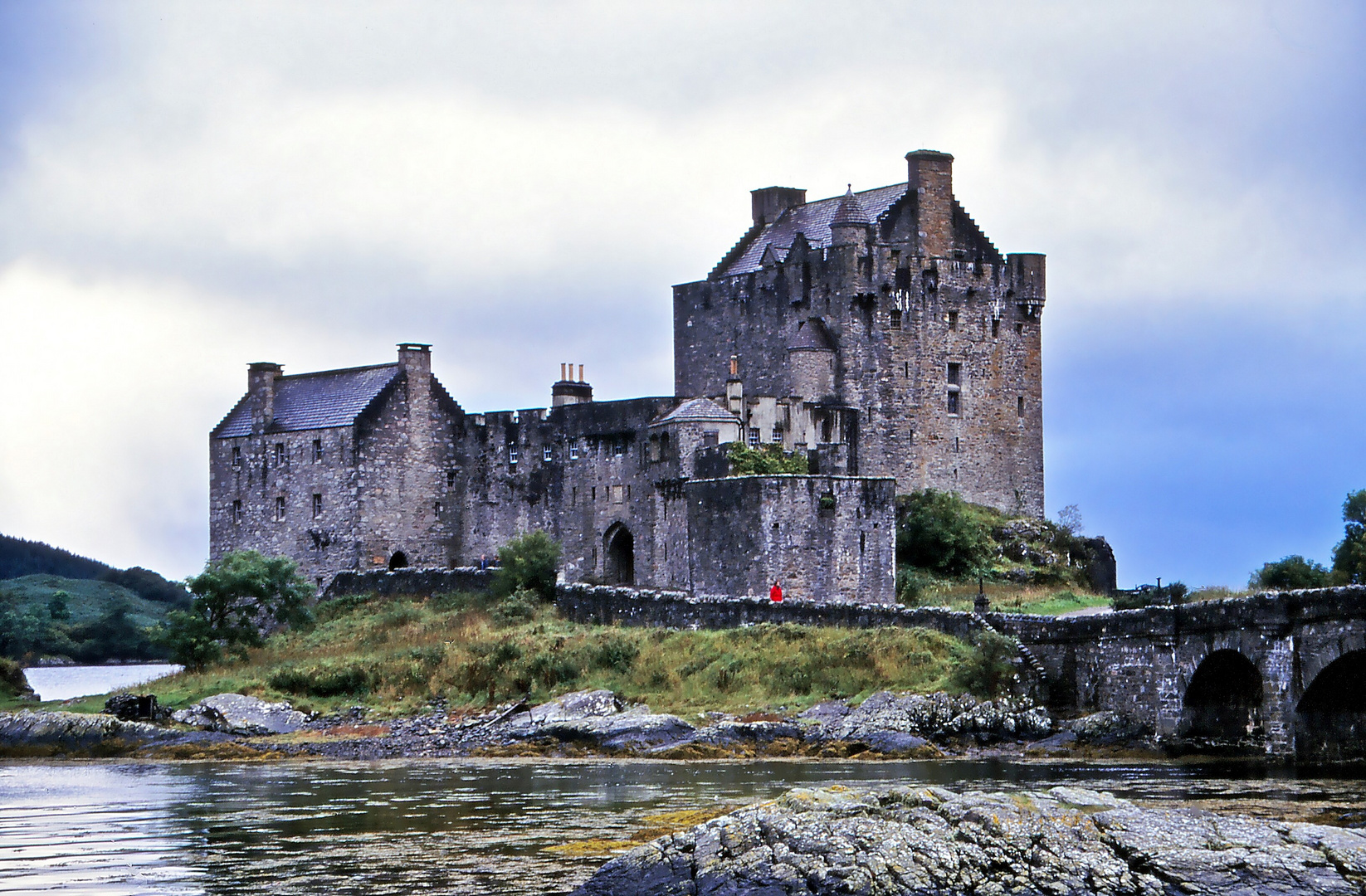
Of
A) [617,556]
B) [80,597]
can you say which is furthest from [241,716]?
[80,597]

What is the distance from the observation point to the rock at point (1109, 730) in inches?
1523

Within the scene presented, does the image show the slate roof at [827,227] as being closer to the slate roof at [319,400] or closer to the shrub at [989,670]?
the slate roof at [319,400]

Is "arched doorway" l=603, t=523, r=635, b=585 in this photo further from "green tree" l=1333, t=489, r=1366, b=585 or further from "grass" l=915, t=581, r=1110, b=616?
"green tree" l=1333, t=489, r=1366, b=585

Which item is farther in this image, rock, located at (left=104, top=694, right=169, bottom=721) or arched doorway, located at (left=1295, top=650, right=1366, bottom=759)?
rock, located at (left=104, top=694, right=169, bottom=721)

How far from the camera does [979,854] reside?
21531 mm

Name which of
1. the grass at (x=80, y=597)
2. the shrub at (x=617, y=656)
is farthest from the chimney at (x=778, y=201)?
the grass at (x=80, y=597)

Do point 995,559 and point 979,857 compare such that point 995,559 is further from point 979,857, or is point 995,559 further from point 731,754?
point 979,857

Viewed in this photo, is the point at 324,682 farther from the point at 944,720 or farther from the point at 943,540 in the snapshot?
the point at 943,540

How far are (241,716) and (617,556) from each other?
62.1ft

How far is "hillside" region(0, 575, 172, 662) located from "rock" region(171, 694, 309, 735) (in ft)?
132

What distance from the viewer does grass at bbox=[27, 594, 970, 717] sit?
43125 mm

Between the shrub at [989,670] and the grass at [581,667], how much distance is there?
22.9 inches

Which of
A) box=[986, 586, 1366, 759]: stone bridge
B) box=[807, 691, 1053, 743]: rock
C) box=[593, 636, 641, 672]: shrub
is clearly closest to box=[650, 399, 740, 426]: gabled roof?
box=[593, 636, 641, 672]: shrub

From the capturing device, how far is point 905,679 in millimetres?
42094
